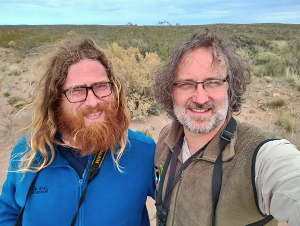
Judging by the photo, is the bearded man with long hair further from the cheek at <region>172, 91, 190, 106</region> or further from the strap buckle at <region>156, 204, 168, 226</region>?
the cheek at <region>172, 91, 190, 106</region>

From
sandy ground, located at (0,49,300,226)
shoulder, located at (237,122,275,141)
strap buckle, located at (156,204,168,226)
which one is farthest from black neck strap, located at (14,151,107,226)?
sandy ground, located at (0,49,300,226)

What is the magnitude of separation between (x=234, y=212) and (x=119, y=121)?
46.5 inches

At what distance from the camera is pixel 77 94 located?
1.93m

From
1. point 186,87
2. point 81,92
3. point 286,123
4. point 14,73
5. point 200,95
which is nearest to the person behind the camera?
point 200,95

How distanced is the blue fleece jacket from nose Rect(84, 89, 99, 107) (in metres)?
0.43

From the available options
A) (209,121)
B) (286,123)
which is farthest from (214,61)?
(286,123)

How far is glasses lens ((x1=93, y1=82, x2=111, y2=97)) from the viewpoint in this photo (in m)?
1.95

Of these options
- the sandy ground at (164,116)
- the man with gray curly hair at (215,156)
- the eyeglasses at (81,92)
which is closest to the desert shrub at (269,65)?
the sandy ground at (164,116)

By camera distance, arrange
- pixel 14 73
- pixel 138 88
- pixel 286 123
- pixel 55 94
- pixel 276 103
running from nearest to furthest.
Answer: pixel 55 94 → pixel 286 123 → pixel 138 88 → pixel 276 103 → pixel 14 73

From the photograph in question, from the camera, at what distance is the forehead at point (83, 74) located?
191 centimetres

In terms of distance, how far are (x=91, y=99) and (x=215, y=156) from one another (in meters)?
1.04

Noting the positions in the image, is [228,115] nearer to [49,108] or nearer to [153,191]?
[153,191]

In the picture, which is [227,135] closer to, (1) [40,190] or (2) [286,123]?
(1) [40,190]

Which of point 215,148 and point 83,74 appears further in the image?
point 83,74
